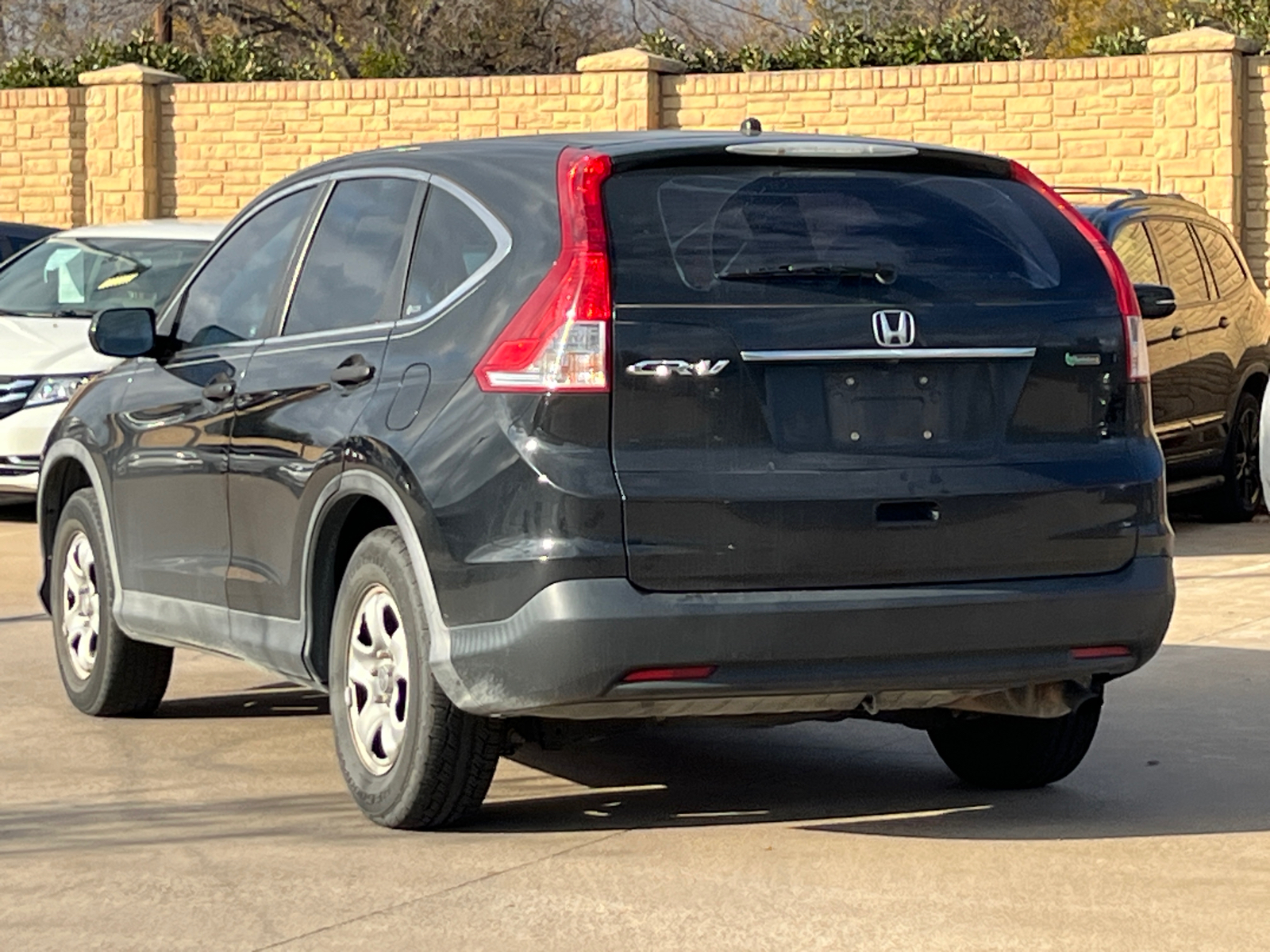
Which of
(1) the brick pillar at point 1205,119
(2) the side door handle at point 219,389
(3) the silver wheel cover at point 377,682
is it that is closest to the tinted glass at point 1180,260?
(2) the side door handle at point 219,389

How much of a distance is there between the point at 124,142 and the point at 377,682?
21736 mm

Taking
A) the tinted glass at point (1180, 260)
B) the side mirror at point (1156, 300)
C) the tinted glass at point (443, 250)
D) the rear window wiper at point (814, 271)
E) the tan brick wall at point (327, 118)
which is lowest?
the rear window wiper at point (814, 271)

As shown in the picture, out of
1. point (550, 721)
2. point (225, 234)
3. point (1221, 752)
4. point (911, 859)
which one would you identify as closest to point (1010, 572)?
point (911, 859)

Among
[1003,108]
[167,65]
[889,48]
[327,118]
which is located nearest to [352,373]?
[1003,108]

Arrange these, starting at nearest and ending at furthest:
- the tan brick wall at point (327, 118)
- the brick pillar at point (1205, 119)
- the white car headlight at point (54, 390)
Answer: the white car headlight at point (54, 390) → the brick pillar at point (1205, 119) → the tan brick wall at point (327, 118)

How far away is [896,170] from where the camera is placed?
20.1 feet

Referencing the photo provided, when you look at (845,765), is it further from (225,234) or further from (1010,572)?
(225,234)

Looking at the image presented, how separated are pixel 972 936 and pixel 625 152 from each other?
2.05 m

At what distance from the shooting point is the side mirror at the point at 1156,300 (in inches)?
456

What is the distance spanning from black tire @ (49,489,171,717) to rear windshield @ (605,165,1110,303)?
2740 millimetres

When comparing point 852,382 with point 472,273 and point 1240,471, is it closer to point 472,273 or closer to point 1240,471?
point 472,273

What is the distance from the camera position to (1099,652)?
234 inches

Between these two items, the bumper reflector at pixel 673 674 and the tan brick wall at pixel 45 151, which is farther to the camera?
the tan brick wall at pixel 45 151

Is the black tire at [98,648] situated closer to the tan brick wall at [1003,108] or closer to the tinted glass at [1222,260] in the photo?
the tinted glass at [1222,260]
